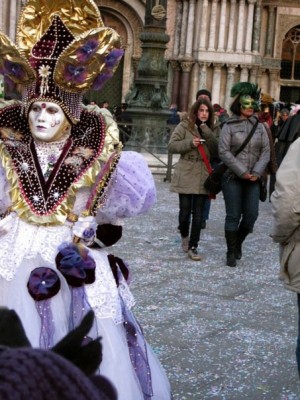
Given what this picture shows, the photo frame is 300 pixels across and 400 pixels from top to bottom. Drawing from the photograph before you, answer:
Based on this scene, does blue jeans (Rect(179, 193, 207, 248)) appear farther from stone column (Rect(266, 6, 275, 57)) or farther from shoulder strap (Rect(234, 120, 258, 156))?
stone column (Rect(266, 6, 275, 57))

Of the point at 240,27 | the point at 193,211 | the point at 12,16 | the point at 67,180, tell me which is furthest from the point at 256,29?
the point at 67,180

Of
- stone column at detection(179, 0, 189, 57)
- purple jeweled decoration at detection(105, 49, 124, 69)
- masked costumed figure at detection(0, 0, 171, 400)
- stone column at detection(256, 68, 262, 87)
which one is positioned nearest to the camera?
masked costumed figure at detection(0, 0, 171, 400)

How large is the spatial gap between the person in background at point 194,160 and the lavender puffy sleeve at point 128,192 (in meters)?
3.85

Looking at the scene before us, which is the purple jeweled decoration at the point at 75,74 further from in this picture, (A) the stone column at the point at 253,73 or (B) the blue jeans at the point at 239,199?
(A) the stone column at the point at 253,73

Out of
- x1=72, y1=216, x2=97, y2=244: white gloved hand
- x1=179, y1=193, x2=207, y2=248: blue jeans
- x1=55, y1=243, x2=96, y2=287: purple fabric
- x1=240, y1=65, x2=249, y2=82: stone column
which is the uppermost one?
x1=240, y1=65, x2=249, y2=82: stone column

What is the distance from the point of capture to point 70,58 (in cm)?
362

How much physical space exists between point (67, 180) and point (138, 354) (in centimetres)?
85

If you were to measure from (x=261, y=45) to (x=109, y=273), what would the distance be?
2392cm

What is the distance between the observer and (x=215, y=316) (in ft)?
19.0

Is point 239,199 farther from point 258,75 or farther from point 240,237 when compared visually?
point 258,75

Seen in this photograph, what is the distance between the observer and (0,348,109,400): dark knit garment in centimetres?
102

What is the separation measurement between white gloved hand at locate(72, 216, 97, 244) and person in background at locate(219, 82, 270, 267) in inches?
148

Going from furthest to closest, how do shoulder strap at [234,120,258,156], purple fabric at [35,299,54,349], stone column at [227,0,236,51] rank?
1. stone column at [227,0,236,51]
2. shoulder strap at [234,120,258,156]
3. purple fabric at [35,299,54,349]

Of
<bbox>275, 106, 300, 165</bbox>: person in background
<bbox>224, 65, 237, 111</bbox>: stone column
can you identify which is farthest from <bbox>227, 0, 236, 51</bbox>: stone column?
<bbox>275, 106, 300, 165</bbox>: person in background
